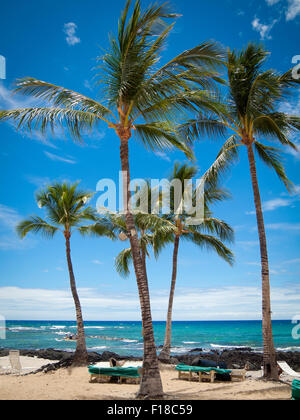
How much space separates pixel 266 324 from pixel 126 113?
719cm

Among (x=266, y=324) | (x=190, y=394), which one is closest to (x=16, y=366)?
(x=190, y=394)

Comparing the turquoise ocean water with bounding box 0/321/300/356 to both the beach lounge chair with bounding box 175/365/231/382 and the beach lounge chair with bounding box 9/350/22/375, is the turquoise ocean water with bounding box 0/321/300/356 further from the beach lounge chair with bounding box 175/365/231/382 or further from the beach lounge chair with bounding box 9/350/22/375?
the beach lounge chair with bounding box 175/365/231/382

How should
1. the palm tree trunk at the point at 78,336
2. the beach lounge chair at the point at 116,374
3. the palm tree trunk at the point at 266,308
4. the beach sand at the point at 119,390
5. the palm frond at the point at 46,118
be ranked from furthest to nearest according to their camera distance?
1. the palm tree trunk at the point at 78,336
2. the beach lounge chair at the point at 116,374
3. the palm tree trunk at the point at 266,308
4. the palm frond at the point at 46,118
5. the beach sand at the point at 119,390

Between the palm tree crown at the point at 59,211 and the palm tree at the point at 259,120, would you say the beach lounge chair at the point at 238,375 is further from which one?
the palm tree crown at the point at 59,211

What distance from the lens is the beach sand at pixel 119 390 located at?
8.52 meters

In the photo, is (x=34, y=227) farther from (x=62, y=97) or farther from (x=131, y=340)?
(x=131, y=340)

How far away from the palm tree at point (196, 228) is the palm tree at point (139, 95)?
7321 millimetres

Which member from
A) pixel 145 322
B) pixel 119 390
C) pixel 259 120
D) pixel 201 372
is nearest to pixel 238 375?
pixel 201 372

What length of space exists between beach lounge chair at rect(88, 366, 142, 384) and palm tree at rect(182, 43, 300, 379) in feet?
12.5

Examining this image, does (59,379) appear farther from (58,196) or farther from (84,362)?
(58,196)

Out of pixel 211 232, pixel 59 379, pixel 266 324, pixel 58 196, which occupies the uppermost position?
pixel 58 196

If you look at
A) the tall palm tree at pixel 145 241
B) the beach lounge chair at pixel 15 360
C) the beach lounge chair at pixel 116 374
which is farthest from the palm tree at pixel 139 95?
the beach lounge chair at pixel 15 360

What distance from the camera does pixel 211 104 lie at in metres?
9.45
